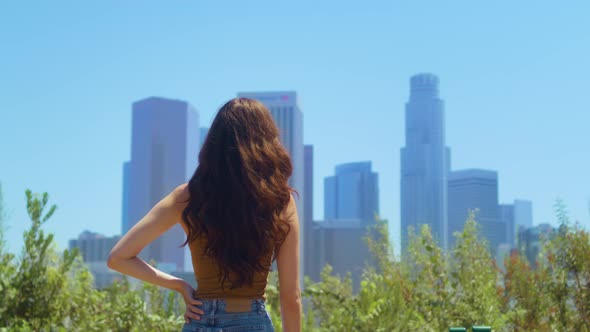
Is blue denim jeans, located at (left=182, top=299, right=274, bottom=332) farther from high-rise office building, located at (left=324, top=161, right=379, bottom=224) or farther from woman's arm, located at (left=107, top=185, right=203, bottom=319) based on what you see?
high-rise office building, located at (left=324, top=161, right=379, bottom=224)

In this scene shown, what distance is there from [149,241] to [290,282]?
54 cm

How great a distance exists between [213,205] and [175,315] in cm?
292

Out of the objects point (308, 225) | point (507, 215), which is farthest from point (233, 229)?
point (507, 215)

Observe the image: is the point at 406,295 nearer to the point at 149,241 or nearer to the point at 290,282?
the point at 290,282

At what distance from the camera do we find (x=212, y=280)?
2357 mm

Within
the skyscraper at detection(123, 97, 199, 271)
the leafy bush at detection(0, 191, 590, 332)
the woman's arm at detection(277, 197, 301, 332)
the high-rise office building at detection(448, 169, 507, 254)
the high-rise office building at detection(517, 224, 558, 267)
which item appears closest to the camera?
the woman's arm at detection(277, 197, 301, 332)

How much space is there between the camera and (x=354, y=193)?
458 feet

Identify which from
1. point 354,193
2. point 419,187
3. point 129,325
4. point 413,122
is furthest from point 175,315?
point 413,122

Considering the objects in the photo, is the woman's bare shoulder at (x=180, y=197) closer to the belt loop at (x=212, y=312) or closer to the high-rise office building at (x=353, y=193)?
the belt loop at (x=212, y=312)

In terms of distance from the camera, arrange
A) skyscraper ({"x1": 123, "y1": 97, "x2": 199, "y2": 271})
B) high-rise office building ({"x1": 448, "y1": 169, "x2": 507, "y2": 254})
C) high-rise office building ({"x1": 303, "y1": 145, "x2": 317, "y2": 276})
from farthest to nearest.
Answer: skyscraper ({"x1": 123, "y1": 97, "x2": 199, "y2": 271}), high-rise office building ({"x1": 448, "y1": 169, "x2": 507, "y2": 254}), high-rise office building ({"x1": 303, "y1": 145, "x2": 317, "y2": 276})

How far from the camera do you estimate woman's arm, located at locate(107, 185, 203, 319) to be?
7.86ft

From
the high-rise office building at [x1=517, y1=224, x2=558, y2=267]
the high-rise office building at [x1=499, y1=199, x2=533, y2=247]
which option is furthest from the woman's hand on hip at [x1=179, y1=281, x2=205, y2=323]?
the high-rise office building at [x1=499, y1=199, x2=533, y2=247]

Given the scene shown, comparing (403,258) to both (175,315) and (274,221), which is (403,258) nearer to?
(175,315)

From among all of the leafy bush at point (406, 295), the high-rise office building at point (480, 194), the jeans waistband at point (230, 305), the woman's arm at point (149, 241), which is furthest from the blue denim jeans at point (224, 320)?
the high-rise office building at point (480, 194)
